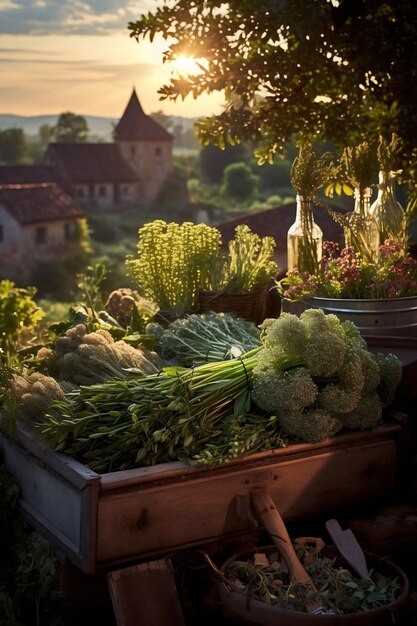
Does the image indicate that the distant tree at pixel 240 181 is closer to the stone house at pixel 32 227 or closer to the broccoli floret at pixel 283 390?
the stone house at pixel 32 227

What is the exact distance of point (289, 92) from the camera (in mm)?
1935

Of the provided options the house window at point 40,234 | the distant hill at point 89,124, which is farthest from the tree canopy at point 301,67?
the distant hill at point 89,124

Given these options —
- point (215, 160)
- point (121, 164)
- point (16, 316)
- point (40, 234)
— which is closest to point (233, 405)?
point (16, 316)

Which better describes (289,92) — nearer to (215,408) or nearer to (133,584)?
(215,408)

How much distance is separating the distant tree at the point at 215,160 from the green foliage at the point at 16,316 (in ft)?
62.3

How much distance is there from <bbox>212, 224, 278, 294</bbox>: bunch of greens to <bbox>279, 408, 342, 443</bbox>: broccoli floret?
104 centimetres

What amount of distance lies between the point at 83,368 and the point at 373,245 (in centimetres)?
105

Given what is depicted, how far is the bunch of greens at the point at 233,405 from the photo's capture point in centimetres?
199

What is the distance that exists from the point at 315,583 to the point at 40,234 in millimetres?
28119

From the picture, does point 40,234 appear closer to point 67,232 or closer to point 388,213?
point 67,232

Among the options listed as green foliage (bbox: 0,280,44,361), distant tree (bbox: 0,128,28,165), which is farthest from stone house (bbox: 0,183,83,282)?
green foliage (bbox: 0,280,44,361)

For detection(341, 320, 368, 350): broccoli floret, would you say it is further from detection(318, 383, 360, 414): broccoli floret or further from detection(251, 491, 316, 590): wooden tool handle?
detection(251, 491, 316, 590): wooden tool handle

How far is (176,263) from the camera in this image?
3.11 m

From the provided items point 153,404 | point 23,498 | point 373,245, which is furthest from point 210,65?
point 23,498
